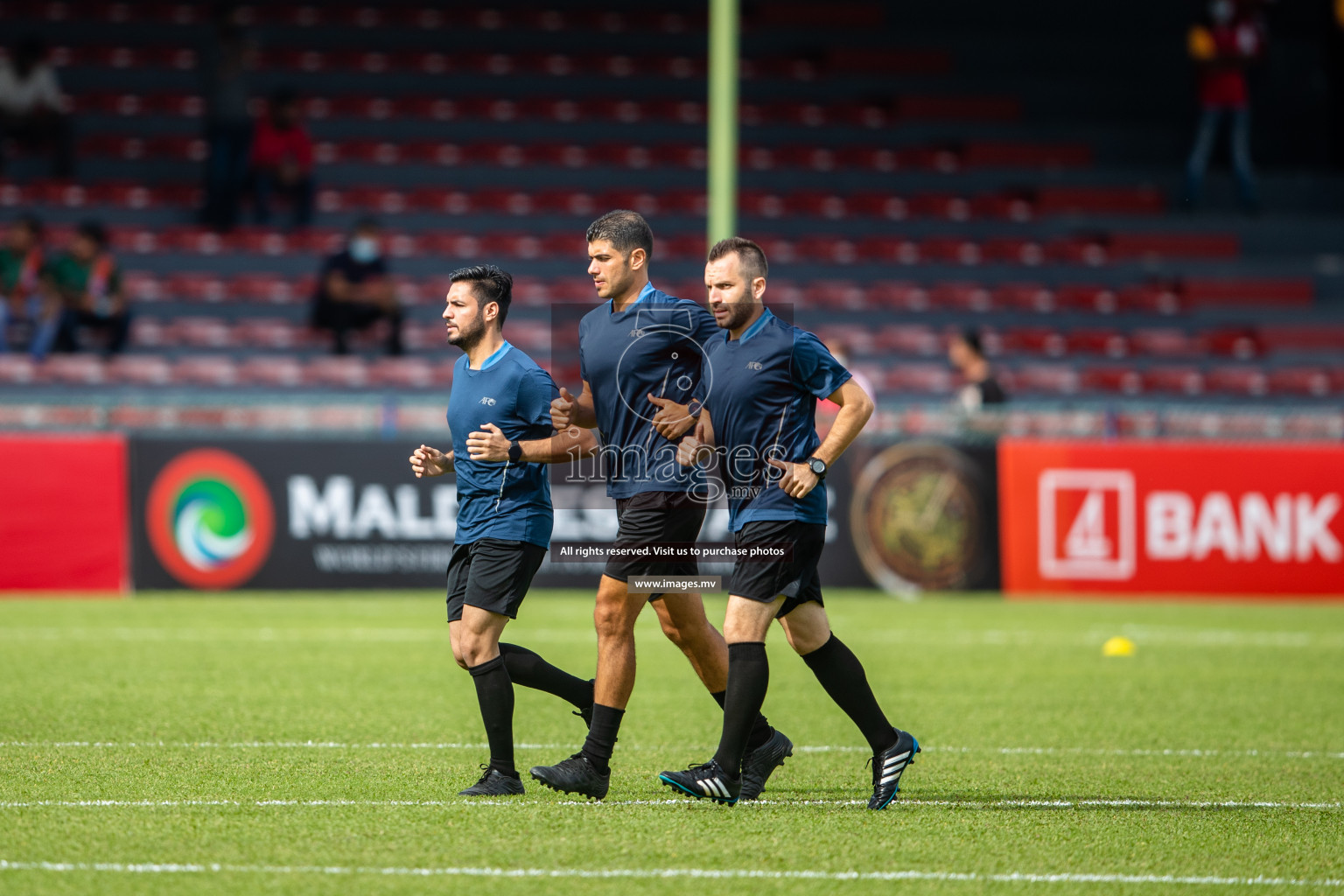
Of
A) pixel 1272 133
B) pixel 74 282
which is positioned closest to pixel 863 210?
pixel 1272 133

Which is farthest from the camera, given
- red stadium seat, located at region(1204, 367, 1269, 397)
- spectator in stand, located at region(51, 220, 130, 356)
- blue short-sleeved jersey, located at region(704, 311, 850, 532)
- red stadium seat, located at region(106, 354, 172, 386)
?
red stadium seat, located at region(1204, 367, 1269, 397)

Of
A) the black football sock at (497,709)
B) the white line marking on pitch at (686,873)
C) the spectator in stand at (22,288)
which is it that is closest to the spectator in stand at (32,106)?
the spectator in stand at (22,288)

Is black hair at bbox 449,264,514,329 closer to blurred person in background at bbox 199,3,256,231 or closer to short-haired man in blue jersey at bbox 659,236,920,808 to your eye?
short-haired man in blue jersey at bbox 659,236,920,808

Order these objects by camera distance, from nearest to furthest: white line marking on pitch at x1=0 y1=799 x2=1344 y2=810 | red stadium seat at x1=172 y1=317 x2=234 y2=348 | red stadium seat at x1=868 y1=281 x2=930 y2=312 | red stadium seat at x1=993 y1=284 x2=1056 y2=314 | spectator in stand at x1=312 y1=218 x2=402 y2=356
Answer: white line marking on pitch at x1=0 y1=799 x2=1344 y2=810
spectator in stand at x1=312 y1=218 x2=402 y2=356
red stadium seat at x1=172 y1=317 x2=234 y2=348
red stadium seat at x1=868 y1=281 x2=930 y2=312
red stadium seat at x1=993 y1=284 x2=1056 y2=314

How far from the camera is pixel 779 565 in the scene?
18.7ft

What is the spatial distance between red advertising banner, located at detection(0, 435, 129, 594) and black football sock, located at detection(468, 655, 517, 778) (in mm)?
8371

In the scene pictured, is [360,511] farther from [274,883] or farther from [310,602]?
[274,883]

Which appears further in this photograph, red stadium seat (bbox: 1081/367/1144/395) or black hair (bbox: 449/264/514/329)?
red stadium seat (bbox: 1081/367/1144/395)

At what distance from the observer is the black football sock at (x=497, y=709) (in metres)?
5.88

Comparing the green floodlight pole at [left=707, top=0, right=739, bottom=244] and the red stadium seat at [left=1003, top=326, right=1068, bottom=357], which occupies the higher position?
the green floodlight pole at [left=707, top=0, right=739, bottom=244]

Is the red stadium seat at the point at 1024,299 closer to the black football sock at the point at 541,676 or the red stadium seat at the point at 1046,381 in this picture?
the red stadium seat at the point at 1046,381

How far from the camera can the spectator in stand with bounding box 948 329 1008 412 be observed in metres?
14.2

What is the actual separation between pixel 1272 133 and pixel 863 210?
300 inches

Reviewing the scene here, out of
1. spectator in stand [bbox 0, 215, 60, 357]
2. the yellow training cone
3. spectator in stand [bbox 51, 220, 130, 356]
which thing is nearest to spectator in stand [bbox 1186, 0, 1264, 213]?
the yellow training cone
